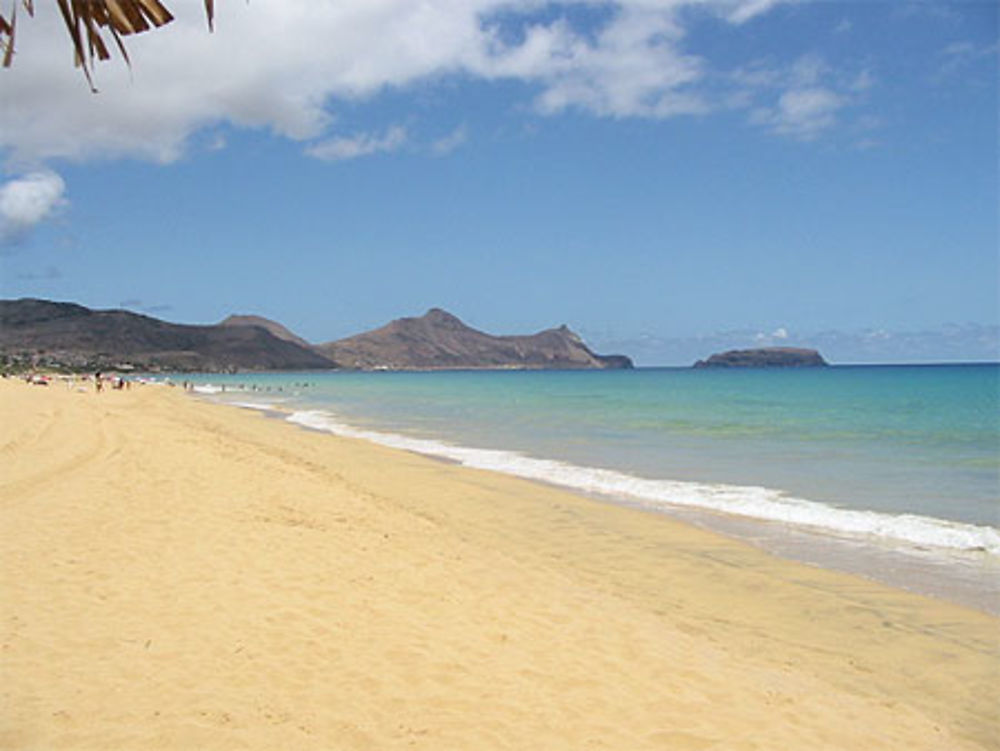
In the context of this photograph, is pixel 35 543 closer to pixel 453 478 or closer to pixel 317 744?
pixel 317 744

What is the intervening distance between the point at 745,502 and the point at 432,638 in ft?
27.7

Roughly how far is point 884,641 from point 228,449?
1257 centimetres

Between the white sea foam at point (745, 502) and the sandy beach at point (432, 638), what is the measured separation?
2313 mm

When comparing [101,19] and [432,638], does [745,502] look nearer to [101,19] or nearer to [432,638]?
[432,638]

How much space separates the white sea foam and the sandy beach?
2313mm

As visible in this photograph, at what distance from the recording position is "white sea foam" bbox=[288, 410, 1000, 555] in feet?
32.2

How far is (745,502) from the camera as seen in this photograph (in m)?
12.2

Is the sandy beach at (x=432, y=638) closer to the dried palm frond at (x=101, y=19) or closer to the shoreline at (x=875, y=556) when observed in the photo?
the shoreline at (x=875, y=556)

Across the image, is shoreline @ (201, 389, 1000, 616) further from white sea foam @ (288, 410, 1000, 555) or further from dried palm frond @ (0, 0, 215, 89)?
dried palm frond @ (0, 0, 215, 89)

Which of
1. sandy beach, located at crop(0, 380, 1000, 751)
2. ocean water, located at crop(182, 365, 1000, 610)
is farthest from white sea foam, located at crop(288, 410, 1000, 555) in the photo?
sandy beach, located at crop(0, 380, 1000, 751)

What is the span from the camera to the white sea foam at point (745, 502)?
9828 mm

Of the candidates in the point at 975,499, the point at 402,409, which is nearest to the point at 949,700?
the point at 975,499

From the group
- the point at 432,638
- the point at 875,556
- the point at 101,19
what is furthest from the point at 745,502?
the point at 101,19

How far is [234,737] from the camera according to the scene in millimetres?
3645
